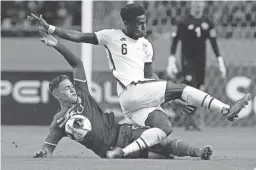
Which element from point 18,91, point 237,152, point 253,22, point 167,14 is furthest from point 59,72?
point 237,152

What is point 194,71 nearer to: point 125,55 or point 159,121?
point 125,55

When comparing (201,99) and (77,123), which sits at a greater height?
(201,99)

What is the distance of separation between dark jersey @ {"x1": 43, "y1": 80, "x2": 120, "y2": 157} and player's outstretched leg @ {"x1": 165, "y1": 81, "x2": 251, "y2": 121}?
0.69 metres

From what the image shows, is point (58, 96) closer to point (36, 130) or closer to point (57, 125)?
point (57, 125)

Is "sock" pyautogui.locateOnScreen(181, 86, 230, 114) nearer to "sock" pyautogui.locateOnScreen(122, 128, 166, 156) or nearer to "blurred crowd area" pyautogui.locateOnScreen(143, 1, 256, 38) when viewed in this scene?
"sock" pyautogui.locateOnScreen(122, 128, 166, 156)

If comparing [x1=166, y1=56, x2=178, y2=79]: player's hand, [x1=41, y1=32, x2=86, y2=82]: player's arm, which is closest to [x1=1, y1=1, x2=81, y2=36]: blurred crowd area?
[x1=166, y1=56, x2=178, y2=79]: player's hand

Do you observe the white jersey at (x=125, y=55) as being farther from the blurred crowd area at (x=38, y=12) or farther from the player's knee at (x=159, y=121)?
the blurred crowd area at (x=38, y=12)

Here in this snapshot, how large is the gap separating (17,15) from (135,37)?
9.03 m

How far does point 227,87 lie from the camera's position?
45.5ft

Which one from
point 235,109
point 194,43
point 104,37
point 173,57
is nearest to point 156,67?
point 194,43

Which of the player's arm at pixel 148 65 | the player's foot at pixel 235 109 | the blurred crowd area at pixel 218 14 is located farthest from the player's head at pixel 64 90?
the blurred crowd area at pixel 218 14

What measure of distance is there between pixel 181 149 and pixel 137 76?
89cm

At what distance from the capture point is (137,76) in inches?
303

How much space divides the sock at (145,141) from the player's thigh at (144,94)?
14.4 inches
